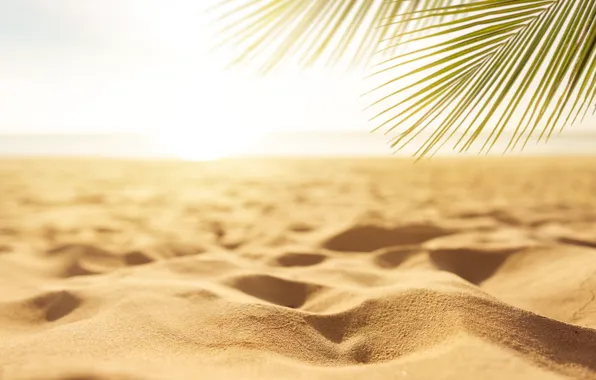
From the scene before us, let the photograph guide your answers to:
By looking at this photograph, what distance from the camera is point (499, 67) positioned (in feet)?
3.13

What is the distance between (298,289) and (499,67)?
0.96 metres

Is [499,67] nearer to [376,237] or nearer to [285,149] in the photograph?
[376,237]

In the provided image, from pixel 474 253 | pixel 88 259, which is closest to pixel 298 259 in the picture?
pixel 474 253

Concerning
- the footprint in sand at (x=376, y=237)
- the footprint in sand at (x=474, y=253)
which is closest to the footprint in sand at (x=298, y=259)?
the footprint in sand at (x=376, y=237)

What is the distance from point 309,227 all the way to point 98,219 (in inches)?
47.9

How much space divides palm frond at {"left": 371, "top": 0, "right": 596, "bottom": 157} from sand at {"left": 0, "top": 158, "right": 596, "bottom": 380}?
1.52 ft

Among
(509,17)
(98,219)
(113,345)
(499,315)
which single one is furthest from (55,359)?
(98,219)

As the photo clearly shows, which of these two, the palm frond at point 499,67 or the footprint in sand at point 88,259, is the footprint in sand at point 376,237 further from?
the palm frond at point 499,67

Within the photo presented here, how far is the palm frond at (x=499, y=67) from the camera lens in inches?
36.7

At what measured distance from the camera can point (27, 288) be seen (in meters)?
1.64

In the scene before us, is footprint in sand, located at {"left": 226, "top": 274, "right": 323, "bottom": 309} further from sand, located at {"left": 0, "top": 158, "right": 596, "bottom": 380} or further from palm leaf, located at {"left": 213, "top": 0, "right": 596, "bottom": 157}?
palm leaf, located at {"left": 213, "top": 0, "right": 596, "bottom": 157}

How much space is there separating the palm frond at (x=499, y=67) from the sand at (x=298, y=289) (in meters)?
0.46

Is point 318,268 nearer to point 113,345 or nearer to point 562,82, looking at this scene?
point 113,345

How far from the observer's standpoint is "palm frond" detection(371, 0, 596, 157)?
932 mm
